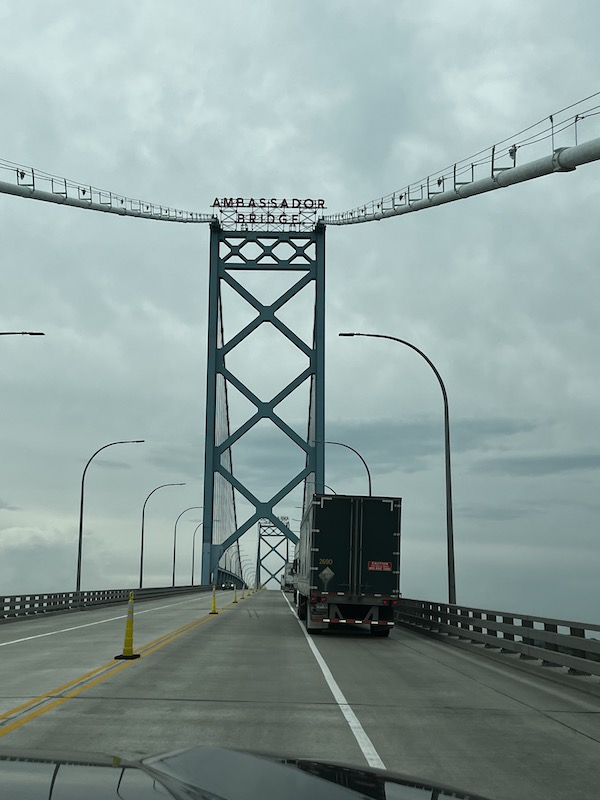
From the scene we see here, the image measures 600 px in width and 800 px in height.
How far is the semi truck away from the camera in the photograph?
80.6 ft

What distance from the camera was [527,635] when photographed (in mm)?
16953

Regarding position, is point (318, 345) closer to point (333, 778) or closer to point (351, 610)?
point (351, 610)

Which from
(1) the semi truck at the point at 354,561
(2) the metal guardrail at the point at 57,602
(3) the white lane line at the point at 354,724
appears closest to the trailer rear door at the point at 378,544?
(1) the semi truck at the point at 354,561

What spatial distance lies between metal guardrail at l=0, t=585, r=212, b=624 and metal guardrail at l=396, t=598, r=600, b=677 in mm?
15044

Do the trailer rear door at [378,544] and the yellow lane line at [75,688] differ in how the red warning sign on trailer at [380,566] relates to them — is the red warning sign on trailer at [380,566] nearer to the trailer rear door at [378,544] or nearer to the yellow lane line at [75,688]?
the trailer rear door at [378,544]

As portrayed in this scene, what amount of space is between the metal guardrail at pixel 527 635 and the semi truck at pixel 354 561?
6.01ft

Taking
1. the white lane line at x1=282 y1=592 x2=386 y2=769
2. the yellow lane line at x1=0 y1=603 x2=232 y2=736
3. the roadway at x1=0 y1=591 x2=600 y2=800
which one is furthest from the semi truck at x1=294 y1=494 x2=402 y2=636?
the white lane line at x1=282 y1=592 x2=386 y2=769

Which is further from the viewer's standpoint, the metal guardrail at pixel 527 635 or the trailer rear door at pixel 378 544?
the trailer rear door at pixel 378 544

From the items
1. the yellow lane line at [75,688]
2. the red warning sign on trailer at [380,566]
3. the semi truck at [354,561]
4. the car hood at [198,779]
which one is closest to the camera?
the car hood at [198,779]

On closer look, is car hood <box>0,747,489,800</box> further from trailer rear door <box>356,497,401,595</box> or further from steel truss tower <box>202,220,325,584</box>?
steel truss tower <box>202,220,325,584</box>

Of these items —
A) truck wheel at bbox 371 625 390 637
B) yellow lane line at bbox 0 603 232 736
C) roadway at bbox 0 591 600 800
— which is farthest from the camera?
truck wheel at bbox 371 625 390 637

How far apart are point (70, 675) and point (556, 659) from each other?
7.77 m

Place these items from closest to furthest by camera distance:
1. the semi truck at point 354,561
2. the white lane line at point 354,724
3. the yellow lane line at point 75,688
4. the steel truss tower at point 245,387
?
the white lane line at point 354,724, the yellow lane line at point 75,688, the semi truck at point 354,561, the steel truss tower at point 245,387

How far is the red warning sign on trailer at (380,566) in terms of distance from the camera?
81.1 ft
